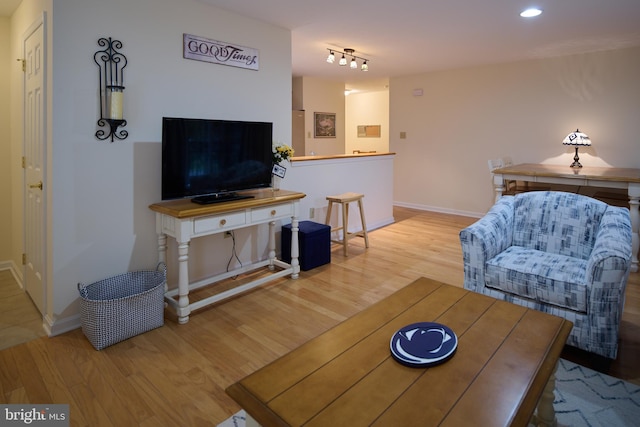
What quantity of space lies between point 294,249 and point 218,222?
88 cm

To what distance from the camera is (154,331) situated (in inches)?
101

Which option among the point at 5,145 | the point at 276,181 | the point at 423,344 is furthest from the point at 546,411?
the point at 5,145

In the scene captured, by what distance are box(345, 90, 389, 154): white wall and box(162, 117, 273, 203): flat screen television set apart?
6.47 meters

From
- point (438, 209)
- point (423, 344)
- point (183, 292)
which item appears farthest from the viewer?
point (438, 209)

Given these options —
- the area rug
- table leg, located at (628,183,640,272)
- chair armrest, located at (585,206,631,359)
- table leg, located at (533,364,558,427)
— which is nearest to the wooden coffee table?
table leg, located at (533,364,558,427)

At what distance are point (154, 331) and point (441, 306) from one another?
1.85 m

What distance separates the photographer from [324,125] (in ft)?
24.5

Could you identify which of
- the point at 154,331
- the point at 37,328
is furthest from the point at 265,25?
the point at 37,328

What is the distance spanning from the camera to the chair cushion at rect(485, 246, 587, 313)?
221 centimetres

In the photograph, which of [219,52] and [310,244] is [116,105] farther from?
[310,244]

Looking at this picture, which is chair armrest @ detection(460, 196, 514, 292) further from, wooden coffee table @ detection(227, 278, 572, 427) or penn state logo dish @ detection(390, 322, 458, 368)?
penn state logo dish @ detection(390, 322, 458, 368)

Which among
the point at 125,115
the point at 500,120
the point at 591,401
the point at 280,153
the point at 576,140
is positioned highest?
the point at 500,120

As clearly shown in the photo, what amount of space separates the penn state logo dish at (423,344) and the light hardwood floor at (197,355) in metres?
0.91

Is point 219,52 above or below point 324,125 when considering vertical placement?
below
